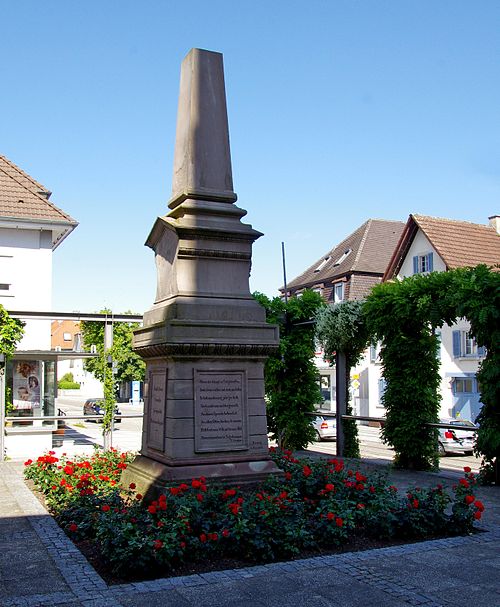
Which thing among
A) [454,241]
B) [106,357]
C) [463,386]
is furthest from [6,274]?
[463,386]

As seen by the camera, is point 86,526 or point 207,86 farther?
point 207,86

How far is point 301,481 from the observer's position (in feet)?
29.2

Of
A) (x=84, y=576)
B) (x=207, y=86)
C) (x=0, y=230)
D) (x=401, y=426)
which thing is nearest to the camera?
(x=84, y=576)

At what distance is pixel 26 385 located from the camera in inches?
773

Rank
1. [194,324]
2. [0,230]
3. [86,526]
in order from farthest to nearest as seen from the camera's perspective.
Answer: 1. [0,230]
2. [194,324]
3. [86,526]

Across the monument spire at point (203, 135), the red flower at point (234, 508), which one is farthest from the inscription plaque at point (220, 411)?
the monument spire at point (203, 135)

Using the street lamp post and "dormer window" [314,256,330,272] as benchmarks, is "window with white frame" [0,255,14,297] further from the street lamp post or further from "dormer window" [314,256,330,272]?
"dormer window" [314,256,330,272]

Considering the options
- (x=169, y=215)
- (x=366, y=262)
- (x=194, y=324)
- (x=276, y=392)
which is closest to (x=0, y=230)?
(x=276, y=392)

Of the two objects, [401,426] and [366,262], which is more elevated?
[366,262]

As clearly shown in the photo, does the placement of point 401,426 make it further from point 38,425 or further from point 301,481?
point 38,425

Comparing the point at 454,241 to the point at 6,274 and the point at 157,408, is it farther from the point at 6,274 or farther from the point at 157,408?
the point at 157,408

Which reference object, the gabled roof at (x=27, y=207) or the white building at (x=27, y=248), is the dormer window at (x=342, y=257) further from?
the white building at (x=27, y=248)

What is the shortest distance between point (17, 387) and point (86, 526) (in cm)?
1279

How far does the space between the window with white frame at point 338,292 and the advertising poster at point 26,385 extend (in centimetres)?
2378
